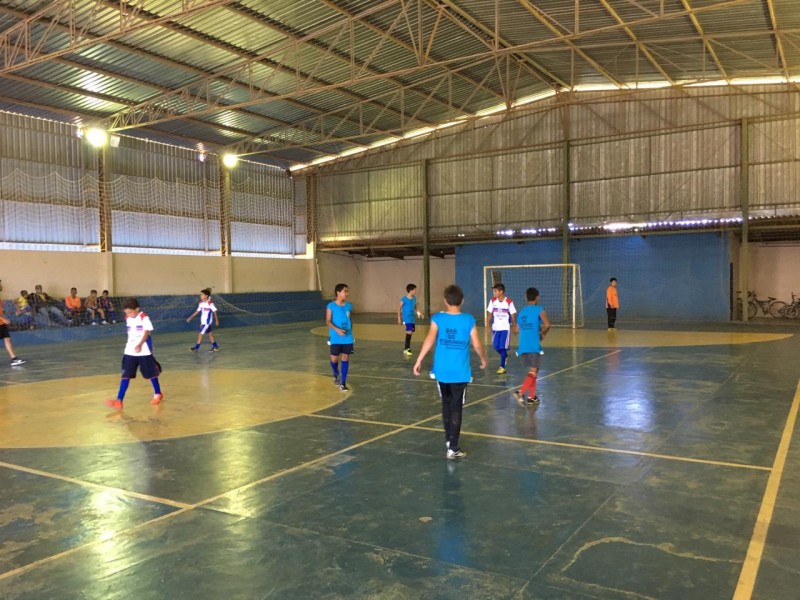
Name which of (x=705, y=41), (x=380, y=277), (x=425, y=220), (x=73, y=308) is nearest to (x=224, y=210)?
(x=73, y=308)

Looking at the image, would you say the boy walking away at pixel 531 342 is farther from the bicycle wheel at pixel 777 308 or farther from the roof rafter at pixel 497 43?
the bicycle wheel at pixel 777 308

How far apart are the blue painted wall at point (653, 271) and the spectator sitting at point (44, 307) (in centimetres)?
2094

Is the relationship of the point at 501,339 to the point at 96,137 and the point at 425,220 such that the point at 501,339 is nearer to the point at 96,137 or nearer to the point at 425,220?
the point at 96,137

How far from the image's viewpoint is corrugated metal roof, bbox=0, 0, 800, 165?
60.0 feet

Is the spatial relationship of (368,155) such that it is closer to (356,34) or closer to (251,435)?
(356,34)

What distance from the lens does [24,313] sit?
2295 centimetres

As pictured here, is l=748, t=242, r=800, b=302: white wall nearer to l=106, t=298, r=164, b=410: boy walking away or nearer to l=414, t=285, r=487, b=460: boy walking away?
l=414, t=285, r=487, b=460: boy walking away

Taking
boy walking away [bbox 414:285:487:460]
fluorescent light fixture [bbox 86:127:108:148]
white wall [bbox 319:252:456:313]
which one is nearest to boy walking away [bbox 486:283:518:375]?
boy walking away [bbox 414:285:487:460]

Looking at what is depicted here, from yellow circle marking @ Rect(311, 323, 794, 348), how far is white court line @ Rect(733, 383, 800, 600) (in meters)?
11.6

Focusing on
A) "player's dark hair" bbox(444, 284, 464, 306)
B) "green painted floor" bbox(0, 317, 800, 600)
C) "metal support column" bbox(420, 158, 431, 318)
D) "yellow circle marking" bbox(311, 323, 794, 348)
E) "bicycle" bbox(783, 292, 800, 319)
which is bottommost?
"green painted floor" bbox(0, 317, 800, 600)

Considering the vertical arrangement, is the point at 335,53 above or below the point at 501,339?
above

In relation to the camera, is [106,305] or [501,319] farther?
[106,305]

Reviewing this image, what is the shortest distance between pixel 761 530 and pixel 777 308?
2878cm

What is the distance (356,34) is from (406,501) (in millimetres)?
18788
